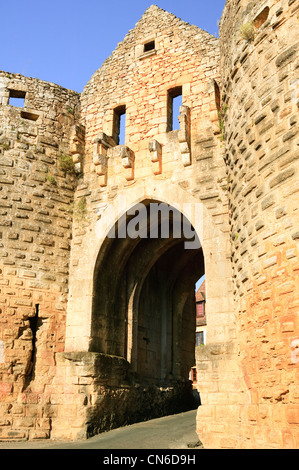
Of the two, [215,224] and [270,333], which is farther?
[215,224]

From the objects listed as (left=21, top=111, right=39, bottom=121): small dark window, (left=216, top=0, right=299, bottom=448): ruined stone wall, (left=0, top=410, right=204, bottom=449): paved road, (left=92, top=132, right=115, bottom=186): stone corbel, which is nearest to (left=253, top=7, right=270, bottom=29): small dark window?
(left=216, top=0, right=299, bottom=448): ruined stone wall

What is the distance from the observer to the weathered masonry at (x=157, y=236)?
618 centimetres

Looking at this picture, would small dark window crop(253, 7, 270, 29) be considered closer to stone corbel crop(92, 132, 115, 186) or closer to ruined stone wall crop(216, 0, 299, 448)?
ruined stone wall crop(216, 0, 299, 448)

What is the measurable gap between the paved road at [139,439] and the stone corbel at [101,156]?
4.79 m

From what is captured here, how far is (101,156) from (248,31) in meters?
4.24

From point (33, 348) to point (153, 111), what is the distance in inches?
208

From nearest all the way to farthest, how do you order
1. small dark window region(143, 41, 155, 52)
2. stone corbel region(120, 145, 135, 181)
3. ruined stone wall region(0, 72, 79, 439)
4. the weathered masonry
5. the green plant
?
the weathered masonry, the green plant, ruined stone wall region(0, 72, 79, 439), stone corbel region(120, 145, 135, 181), small dark window region(143, 41, 155, 52)

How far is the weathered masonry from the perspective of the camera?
20.3 feet

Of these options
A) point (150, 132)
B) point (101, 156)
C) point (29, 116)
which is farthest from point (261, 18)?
point (29, 116)

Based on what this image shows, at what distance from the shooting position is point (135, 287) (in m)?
11.1

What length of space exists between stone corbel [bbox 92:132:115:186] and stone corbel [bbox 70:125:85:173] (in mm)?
566

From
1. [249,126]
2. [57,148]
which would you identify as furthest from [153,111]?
[249,126]

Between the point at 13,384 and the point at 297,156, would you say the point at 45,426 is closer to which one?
the point at 13,384

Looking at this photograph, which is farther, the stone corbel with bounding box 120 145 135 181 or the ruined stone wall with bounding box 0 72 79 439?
the stone corbel with bounding box 120 145 135 181
